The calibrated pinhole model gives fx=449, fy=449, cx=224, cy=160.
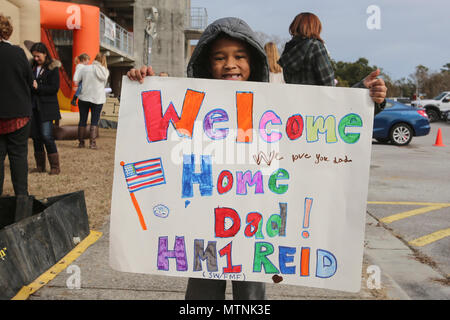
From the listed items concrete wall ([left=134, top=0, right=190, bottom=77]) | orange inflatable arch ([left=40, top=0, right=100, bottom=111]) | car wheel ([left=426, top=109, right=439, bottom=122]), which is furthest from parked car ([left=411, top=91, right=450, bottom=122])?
orange inflatable arch ([left=40, top=0, right=100, bottom=111])

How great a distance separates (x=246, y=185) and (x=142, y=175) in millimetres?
462

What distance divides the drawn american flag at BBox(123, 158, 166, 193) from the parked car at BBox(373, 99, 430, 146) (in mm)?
12364

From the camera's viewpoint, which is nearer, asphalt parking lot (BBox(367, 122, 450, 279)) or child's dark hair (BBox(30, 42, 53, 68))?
asphalt parking lot (BBox(367, 122, 450, 279))

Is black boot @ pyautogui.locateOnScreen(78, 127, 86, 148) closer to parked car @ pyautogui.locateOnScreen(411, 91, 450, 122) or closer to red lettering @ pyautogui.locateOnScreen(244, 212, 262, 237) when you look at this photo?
red lettering @ pyautogui.locateOnScreen(244, 212, 262, 237)

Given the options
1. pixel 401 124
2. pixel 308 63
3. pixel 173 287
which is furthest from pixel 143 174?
pixel 401 124

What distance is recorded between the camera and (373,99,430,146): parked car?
1337cm

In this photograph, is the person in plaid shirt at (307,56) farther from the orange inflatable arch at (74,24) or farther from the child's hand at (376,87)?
the orange inflatable arch at (74,24)

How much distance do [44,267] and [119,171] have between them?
5.24 ft

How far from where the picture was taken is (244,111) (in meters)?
1.99

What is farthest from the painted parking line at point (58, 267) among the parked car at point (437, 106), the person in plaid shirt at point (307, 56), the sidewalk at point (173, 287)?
the parked car at point (437, 106)

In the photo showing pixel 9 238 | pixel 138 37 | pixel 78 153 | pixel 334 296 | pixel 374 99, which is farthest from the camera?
pixel 138 37

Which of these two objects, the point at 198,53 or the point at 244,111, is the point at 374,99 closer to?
the point at 244,111

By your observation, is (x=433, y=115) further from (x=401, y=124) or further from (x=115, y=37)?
(x=115, y=37)
